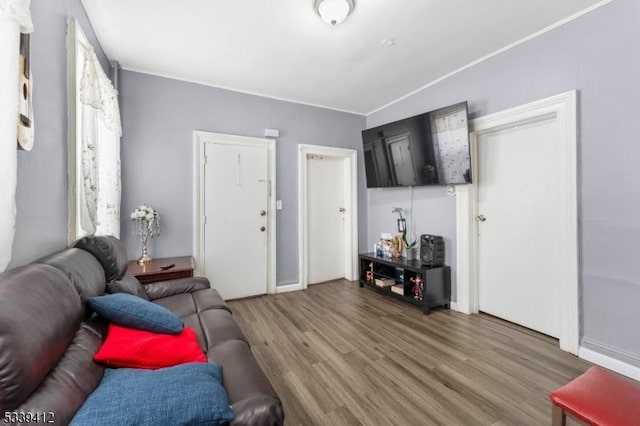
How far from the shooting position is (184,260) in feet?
9.88

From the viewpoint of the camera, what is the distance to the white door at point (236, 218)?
11.1 ft

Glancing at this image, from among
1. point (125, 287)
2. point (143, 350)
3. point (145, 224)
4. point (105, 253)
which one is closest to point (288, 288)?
point (145, 224)

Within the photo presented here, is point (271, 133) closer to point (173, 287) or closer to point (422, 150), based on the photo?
point (422, 150)

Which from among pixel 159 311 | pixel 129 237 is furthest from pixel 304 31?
pixel 129 237

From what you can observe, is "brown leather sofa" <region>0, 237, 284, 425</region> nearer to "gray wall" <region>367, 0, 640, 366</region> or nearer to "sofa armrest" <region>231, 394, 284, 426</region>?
"sofa armrest" <region>231, 394, 284, 426</region>

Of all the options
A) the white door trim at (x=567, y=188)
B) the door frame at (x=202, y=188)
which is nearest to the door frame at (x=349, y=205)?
the door frame at (x=202, y=188)

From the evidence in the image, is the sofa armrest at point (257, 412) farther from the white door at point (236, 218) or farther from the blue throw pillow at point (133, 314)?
the white door at point (236, 218)

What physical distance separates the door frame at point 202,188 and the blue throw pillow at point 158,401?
7.93 ft

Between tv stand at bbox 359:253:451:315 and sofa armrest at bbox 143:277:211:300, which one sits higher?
sofa armrest at bbox 143:277:211:300

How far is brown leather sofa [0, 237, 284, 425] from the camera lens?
729 mm

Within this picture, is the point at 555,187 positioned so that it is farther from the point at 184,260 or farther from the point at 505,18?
the point at 184,260

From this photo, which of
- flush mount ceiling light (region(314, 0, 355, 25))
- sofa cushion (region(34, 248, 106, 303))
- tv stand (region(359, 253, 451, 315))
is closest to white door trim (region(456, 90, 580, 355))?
tv stand (region(359, 253, 451, 315))

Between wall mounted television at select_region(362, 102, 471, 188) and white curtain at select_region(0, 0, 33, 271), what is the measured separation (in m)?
3.08

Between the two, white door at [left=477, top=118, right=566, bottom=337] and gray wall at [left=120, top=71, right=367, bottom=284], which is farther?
gray wall at [left=120, top=71, right=367, bottom=284]
